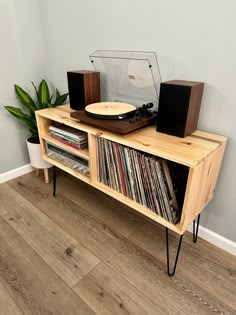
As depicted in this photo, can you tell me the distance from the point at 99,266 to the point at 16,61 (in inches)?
60.7

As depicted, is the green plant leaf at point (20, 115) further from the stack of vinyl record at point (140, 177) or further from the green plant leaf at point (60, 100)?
the stack of vinyl record at point (140, 177)

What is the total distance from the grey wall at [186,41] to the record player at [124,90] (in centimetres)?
6

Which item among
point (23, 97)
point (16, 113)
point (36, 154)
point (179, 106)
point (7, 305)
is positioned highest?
point (179, 106)

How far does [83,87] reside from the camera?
1.31 metres

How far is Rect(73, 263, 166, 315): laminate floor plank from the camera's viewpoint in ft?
3.24

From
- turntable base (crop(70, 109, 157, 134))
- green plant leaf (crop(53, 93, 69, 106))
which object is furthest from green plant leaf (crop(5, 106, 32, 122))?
turntable base (crop(70, 109, 157, 134))

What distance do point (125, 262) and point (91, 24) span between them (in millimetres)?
1423

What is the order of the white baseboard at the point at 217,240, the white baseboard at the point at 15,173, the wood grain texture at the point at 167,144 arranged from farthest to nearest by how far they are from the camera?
the white baseboard at the point at 15,173
the white baseboard at the point at 217,240
the wood grain texture at the point at 167,144

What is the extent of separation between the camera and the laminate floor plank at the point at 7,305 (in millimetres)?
979

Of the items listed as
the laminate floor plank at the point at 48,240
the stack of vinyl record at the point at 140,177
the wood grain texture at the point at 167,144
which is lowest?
the laminate floor plank at the point at 48,240

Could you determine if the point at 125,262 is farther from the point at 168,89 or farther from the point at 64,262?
the point at 168,89

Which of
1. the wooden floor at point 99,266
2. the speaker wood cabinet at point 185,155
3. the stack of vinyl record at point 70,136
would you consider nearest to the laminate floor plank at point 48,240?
the wooden floor at point 99,266

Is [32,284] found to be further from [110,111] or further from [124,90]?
[124,90]

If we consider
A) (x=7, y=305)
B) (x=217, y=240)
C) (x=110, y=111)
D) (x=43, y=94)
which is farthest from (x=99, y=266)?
(x=43, y=94)
